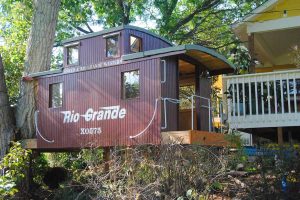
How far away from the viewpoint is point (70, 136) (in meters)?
12.9

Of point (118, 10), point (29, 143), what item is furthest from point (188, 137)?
point (118, 10)

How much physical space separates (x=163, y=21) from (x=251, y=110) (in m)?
9.79

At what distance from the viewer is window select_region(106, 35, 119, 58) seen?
12200 millimetres

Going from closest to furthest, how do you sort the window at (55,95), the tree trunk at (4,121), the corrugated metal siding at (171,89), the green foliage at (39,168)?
1. the corrugated metal siding at (171,89)
2. the window at (55,95)
3. the tree trunk at (4,121)
4. the green foliage at (39,168)

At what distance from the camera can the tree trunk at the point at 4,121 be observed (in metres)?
14.7

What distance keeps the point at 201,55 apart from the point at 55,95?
15.7 feet

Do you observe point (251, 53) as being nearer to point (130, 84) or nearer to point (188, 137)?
point (130, 84)

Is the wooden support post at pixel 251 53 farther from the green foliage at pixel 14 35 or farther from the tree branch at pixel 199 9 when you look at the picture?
the green foliage at pixel 14 35

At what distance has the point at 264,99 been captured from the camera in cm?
1330

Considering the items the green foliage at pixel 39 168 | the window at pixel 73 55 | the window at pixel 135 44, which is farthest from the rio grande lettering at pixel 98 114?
the green foliage at pixel 39 168

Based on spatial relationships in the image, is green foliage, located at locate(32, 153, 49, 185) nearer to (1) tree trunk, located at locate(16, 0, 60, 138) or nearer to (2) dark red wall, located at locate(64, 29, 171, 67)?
(1) tree trunk, located at locate(16, 0, 60, 138)

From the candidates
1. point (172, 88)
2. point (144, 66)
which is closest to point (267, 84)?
point (172, 88)

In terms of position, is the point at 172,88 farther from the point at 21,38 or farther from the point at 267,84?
the point at 21,38

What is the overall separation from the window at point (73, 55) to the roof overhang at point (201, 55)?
2106mm
